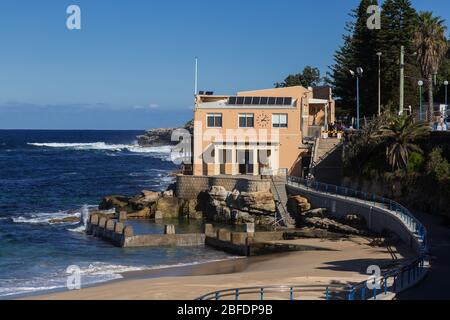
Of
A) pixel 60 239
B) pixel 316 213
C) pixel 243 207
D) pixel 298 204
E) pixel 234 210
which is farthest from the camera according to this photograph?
pixel 234 210

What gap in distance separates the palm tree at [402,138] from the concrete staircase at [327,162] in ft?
22.0

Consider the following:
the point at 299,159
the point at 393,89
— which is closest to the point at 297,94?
the point at 299,159

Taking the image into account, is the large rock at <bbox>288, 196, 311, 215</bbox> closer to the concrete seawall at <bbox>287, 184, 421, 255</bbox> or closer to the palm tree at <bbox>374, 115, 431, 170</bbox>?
the concrete seawall at <bbox>287, 184, 421, 255</bbox>

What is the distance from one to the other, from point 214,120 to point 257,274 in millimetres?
20769

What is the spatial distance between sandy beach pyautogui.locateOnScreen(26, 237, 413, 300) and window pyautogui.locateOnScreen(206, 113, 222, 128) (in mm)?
16081

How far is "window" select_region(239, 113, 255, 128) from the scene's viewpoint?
45.2 meters

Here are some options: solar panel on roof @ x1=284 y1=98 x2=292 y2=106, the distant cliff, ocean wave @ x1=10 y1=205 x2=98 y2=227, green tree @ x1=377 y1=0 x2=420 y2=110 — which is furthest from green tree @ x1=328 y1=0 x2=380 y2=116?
the distant cliff

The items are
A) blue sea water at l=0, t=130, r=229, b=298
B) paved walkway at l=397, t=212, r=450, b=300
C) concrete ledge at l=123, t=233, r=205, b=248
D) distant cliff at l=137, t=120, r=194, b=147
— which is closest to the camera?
paved walkway at l=397, t=212, r=450, b=300

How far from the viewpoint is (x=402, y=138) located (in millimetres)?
35688

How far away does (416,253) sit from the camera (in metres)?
25.5

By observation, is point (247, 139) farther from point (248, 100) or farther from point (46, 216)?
point (46, 216)

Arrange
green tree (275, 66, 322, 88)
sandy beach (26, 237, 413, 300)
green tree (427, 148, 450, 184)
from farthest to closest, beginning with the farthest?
green tree (275, 66, 322, 88) → green tree (427, 148, 450, 184) → sandy beach (26, 237, 413, 300)

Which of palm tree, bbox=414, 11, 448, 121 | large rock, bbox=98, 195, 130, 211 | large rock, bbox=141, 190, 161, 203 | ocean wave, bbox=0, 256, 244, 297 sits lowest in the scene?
ocean wave, bbox=0, 256, 244, 297

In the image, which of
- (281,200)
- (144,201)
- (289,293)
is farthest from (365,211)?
(144,201)
